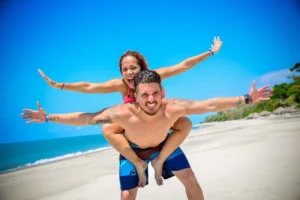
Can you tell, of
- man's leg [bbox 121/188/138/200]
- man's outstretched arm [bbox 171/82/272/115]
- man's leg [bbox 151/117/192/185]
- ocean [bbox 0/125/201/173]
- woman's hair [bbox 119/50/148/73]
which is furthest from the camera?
ocean [bbox 0/125/201/173]

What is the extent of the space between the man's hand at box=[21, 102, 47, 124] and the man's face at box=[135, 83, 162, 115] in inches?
46.9

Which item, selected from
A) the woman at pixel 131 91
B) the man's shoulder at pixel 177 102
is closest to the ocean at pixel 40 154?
the woman at pixel 131 91

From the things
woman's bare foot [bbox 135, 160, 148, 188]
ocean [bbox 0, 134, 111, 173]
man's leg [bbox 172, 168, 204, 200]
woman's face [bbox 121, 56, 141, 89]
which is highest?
woman's face [bbox 121, 56, 141, 89]

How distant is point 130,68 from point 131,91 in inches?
13.9

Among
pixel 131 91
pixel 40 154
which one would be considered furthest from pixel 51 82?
pixel 40 154

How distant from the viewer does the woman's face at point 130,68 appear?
3689mm

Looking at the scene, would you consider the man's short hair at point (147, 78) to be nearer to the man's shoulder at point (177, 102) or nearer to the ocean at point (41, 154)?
the man's shoulder at point (177, 102)

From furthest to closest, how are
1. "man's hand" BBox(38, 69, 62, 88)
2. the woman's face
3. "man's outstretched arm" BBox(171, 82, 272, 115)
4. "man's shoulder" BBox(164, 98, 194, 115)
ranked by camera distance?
1. "man's hand" BBox(38, 69, 62, 88)
2. the woman's face
3. "man's shoulder" BBox(164, 98, 194, 115)
4. "man's outstretched arm" BBox(171, 82, 272, 115)

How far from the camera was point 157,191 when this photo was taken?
5367 millimetres

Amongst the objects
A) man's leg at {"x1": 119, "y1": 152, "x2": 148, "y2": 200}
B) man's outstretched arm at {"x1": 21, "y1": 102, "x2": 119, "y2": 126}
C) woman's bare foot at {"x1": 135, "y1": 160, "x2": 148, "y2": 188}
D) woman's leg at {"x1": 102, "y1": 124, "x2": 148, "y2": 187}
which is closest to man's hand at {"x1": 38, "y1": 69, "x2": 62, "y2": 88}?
man's outstretched arm at {"x1": 21, "y1": 102, "x2": 119, "y2": 126}

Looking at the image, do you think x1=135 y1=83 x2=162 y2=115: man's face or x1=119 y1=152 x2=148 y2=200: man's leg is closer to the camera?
x1=135 y1=83 x2=162 y2=115: man's face

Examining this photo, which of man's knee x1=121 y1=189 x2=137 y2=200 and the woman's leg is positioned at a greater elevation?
the woman's leg

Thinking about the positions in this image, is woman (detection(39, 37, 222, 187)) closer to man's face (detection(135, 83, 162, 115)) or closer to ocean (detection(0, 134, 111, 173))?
man's face (detection(135, 83, 162, 115))

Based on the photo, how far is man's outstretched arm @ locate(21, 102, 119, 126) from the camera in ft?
10.3
